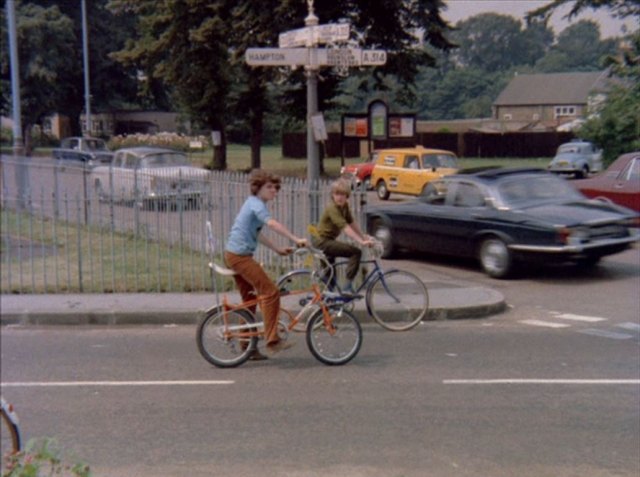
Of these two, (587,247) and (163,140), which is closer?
(587,247)

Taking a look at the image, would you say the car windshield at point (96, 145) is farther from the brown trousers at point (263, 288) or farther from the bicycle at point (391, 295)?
the brown trousers at point (263, 288)

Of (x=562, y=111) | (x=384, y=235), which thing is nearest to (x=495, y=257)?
(x=384, y=235)

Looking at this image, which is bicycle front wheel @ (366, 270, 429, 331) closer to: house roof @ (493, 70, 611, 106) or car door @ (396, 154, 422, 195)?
house roof @ (493, 70, 611, 106)

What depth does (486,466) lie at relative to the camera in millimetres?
5551

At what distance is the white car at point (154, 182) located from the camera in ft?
44.7

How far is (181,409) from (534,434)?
8.63 ft

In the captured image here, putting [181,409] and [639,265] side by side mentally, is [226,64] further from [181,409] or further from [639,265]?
[181,409]

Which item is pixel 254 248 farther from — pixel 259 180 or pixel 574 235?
pixel 574 235

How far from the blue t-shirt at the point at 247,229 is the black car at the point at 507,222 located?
5.78 m

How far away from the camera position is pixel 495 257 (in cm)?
1352

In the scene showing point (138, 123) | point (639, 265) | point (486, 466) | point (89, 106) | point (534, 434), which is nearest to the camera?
point (486, 466)

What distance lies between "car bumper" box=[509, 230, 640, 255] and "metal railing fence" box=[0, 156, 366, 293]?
250 centimetres

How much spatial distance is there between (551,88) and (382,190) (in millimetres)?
8092

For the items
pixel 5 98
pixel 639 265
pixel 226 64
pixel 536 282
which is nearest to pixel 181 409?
pixel 536 282
